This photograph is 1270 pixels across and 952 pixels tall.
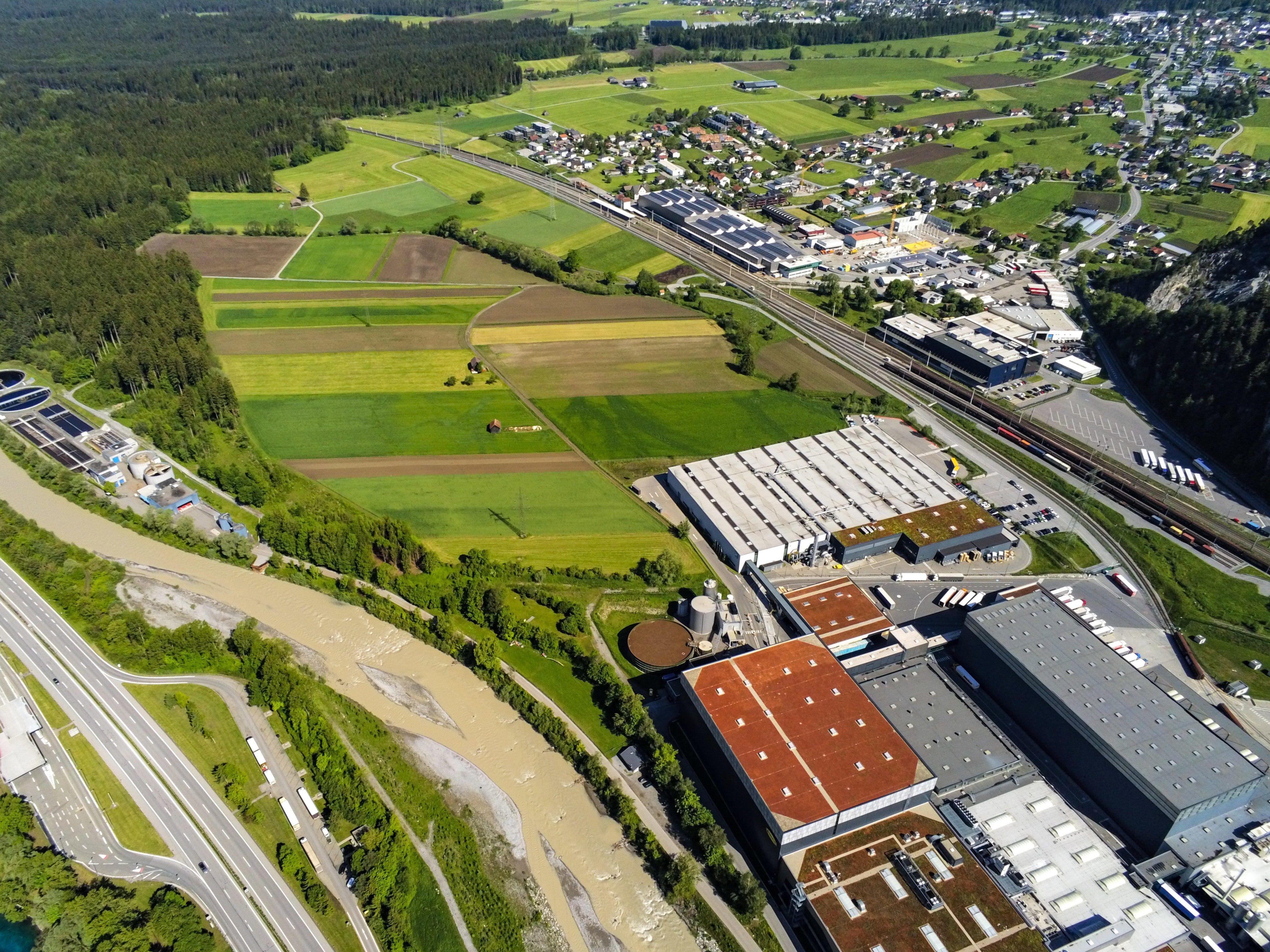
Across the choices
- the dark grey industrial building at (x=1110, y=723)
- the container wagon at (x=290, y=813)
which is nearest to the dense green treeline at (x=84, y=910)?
the container wagon at (x=290, y=813)

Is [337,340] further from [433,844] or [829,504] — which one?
[433,844]

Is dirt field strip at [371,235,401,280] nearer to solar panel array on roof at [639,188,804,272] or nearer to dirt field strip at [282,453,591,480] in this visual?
solar panel array on roof at [639,188,804,272]

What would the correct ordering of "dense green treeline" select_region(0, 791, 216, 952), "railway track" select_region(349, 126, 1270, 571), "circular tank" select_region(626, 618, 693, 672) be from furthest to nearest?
"railway track" select_region(349, 126, 1270, 571)
"circular tank" select_region(626, 618, 693, 672)
"dense green treeline" select_region(0, 791, 216, 952)

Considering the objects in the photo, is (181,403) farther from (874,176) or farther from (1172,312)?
(874,176)

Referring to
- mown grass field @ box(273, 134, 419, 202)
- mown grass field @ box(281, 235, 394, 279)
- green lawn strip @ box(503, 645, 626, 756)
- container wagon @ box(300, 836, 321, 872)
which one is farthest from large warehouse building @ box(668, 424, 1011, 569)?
mown grass field @ box(273, 134, 419, 202)

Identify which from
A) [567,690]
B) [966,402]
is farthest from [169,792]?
[966,402]

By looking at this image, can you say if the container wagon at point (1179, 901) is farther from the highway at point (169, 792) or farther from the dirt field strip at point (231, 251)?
the dirt field strip at point (231, 251)

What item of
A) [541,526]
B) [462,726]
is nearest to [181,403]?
[541,526]
